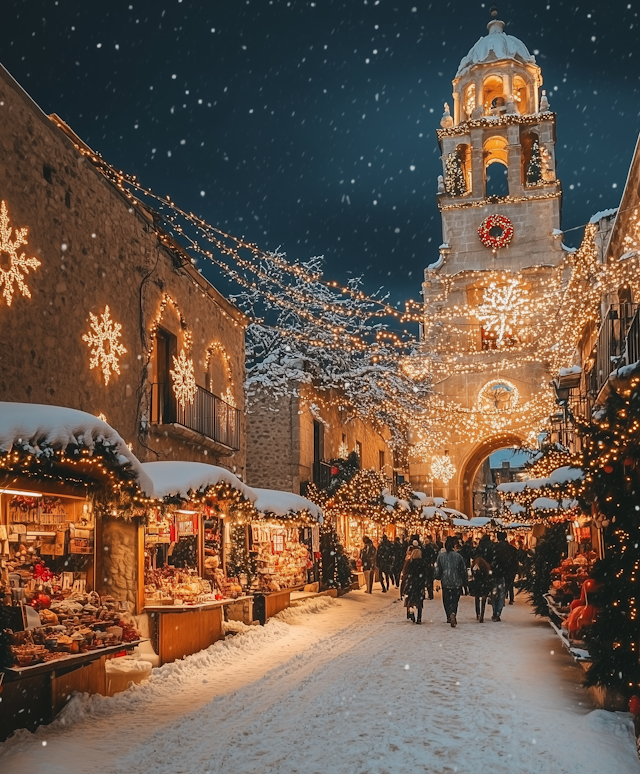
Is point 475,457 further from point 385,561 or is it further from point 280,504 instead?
point 280,504

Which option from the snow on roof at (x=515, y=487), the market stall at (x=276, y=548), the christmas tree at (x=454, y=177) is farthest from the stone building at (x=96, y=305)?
the christmas tree at (x=454, y=177)

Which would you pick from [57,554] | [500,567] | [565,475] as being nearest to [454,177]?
[565,475]

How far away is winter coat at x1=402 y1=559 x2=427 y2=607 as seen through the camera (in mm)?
16266

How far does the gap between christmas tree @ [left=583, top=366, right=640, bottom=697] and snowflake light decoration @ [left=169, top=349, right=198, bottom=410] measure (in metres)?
8.63

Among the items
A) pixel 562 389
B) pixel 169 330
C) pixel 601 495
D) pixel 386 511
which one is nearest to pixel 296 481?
pixel 386 511

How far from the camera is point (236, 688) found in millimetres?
9133

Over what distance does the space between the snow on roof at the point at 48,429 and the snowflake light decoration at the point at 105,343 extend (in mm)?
3583

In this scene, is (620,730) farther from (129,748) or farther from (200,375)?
(200,375)

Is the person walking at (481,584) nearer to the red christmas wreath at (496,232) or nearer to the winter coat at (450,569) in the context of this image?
the winter coat at (450,569)

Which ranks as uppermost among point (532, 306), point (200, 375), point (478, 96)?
point (478, 96)

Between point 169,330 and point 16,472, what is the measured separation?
7120 millimetres

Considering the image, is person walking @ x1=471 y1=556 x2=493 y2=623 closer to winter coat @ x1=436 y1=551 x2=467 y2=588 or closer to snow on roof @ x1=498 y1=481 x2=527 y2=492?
winter coat @ x1=436 y1=551 x2=467 y2=588

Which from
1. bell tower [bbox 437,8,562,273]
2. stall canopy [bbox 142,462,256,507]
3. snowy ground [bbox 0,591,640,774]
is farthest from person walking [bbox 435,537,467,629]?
bell tower [bbox 437,8,562,273]

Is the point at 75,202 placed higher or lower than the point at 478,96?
lower
